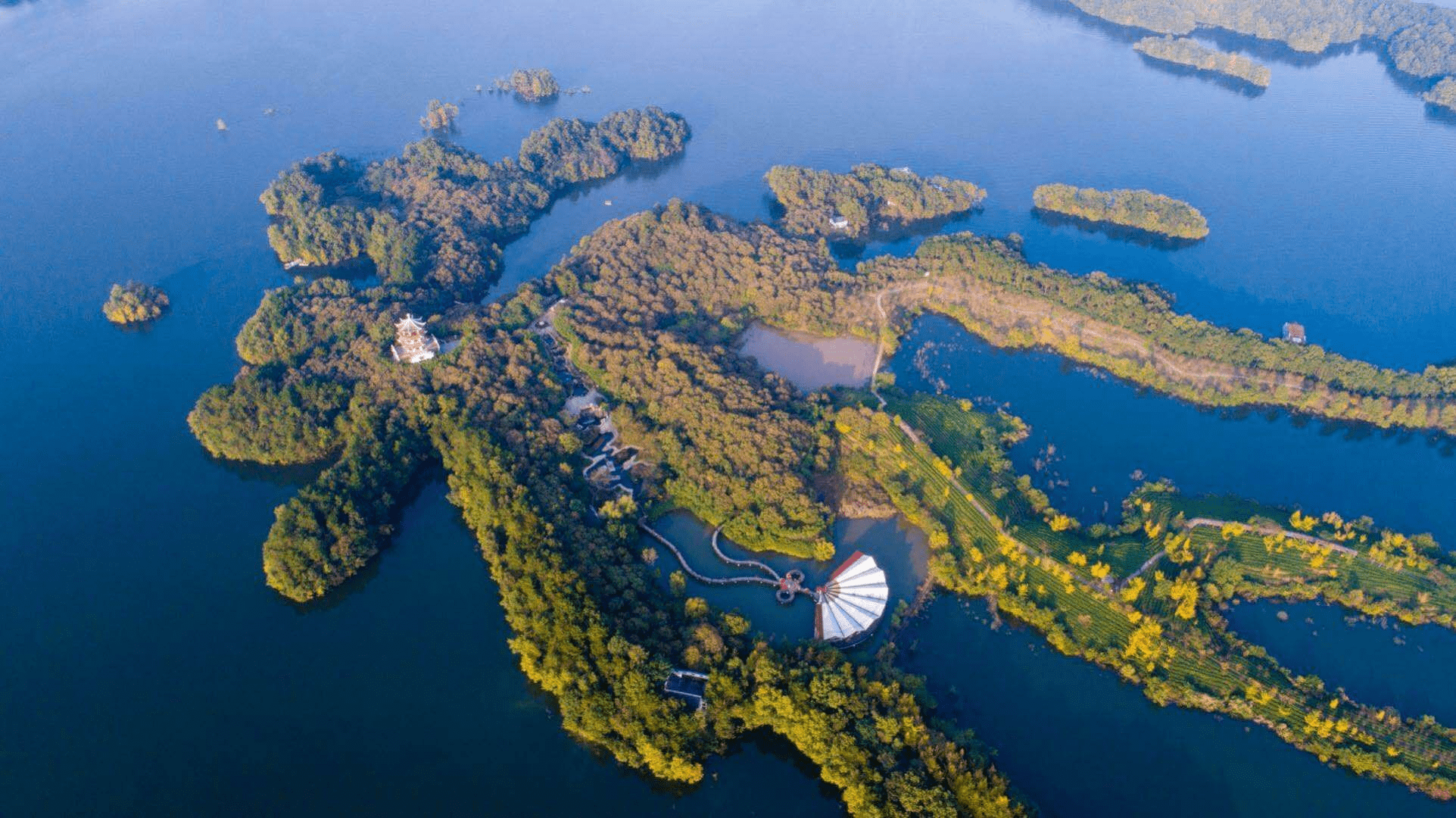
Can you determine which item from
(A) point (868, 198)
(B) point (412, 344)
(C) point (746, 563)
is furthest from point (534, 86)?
(C) point (746, 563)

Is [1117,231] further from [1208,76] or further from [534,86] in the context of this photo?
[534,86]

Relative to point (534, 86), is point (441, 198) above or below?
below

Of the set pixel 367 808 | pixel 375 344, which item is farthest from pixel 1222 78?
pixel 367 808

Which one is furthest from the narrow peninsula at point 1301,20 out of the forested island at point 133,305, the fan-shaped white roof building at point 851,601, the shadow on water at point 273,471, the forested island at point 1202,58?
the forested island at point 133,305

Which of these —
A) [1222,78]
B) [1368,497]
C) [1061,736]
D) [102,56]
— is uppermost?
[1222,78]

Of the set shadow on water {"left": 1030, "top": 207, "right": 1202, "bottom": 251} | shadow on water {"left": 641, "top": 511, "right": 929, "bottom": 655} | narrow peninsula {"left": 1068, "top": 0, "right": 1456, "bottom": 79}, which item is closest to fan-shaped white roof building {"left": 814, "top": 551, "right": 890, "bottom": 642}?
shadow on water {"left": 641, "top": 511, "right": 929, "bottom": 655}

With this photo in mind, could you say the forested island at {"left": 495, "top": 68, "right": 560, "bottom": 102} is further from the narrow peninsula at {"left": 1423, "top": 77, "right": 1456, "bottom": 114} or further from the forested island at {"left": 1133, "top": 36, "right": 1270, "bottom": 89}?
the narrow peninsula at {"left": 1423, "top": 77, "right": 1456, "bottom": 114}

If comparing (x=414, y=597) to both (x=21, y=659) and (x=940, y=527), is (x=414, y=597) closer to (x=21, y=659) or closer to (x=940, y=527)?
(x=21, y=659)
